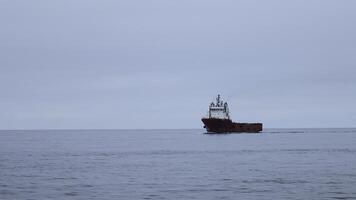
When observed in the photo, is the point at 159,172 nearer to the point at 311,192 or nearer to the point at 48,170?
the point at 48,170

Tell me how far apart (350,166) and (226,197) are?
23912 millimetres

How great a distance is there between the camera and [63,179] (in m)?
43.7

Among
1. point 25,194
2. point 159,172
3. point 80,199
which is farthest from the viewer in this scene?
point 159,172

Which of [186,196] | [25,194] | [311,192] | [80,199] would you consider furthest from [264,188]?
[25,194]

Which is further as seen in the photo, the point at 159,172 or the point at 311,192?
the point at 159,172

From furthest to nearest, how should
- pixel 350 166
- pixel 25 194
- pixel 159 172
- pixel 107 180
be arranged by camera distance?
pixel 350 166 < pixel 159 172 < pixel 107 180 < pixel 25 194

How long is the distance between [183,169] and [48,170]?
1209cm

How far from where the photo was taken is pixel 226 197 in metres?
33.4

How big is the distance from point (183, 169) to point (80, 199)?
20945 millimetres

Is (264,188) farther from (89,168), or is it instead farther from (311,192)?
(89,168)

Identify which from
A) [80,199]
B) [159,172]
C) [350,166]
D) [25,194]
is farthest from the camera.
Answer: [350,166]

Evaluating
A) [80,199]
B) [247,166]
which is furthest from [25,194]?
[247,166]

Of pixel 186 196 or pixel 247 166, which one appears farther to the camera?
pixel 247 166

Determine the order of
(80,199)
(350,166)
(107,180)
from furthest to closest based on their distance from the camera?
1. (350,166)
2. (107,180)
3. (80,199)
